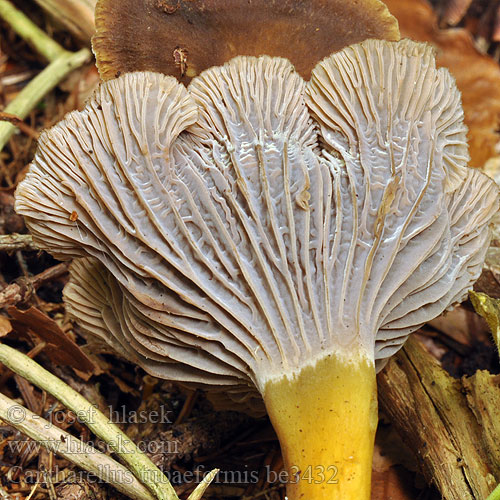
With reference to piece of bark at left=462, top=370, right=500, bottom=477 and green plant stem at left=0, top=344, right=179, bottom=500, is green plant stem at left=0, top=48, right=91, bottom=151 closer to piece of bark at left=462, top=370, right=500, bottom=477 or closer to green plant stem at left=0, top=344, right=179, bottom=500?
green plant stem at left=0, top=344, right=179, bottom=500

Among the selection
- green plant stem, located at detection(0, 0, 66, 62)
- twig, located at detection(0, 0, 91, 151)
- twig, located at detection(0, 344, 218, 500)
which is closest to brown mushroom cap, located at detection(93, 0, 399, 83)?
twig, located at detection(0, 344, 218, 500)

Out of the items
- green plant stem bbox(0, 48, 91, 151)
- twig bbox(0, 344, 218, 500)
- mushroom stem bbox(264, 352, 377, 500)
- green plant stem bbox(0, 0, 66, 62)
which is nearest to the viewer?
mushroom stem bbox(264, 352, 377, 500)

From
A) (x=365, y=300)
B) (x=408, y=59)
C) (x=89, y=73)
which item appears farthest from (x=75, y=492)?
(x=89, y=73)

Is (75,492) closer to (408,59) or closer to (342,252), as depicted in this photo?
(342,252)

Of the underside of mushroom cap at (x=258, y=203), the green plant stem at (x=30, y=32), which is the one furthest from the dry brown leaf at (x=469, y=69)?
the green plant stem at (x=30, y=32)

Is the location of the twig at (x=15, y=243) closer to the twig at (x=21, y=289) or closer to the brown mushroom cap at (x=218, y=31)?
the twig at (x=21, y=289)

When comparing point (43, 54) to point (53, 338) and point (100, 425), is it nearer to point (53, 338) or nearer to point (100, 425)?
point (53, 338)
